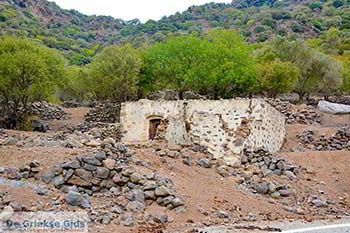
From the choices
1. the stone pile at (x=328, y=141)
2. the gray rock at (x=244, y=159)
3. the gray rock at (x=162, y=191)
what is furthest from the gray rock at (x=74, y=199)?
the stone pile at (x=328, y=141)

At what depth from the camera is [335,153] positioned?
1739 cm

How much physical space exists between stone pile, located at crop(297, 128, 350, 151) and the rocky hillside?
58808 mm

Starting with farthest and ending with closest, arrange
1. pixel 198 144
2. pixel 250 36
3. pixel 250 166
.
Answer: pixel 250 36, pixel 198 144, pixel 250 166

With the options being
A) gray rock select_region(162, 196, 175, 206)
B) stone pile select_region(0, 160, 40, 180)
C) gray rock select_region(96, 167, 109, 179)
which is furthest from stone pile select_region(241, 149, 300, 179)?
stone pile select_region(0, 160, 40, 180)

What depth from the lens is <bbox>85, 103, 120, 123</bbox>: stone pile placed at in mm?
27969

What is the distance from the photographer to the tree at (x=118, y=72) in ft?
91.2

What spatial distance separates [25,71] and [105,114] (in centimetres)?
618

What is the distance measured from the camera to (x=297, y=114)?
26.9m

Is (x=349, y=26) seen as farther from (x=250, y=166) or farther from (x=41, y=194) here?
(x=41, y=194)

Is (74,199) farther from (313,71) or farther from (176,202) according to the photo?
(313,71)

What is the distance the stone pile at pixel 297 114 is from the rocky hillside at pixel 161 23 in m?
53.9

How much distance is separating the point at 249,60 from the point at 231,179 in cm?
1669

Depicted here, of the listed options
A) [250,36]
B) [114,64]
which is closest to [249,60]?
[114,64]

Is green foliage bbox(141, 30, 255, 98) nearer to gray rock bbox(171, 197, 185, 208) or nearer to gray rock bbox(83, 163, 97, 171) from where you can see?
gray rock bbox(83, 163, 97, 171)
